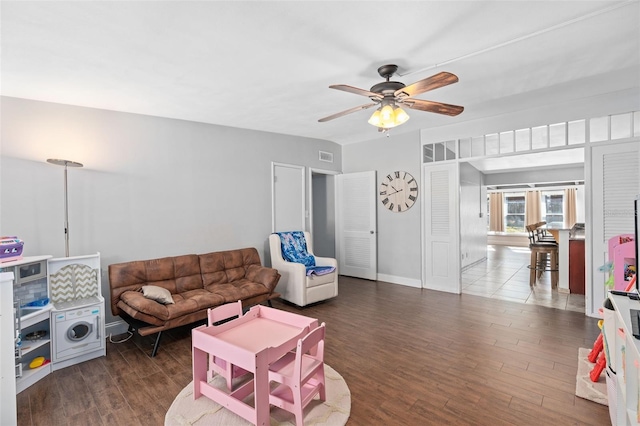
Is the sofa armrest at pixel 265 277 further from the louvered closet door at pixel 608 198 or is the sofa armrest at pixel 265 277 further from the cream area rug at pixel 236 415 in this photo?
the louvered closet door at pixel 608 198

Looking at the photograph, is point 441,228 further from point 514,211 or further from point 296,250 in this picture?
point 514,211

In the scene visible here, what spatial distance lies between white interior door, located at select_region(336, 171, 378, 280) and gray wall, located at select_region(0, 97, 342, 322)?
155cm

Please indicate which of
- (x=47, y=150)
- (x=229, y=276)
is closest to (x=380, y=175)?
(x=229, y=276)

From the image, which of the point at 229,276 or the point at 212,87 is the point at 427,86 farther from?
the point at 229,276

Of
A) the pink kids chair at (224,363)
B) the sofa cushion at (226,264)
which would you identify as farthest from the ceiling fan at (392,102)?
the sofa cushion at (226,264)

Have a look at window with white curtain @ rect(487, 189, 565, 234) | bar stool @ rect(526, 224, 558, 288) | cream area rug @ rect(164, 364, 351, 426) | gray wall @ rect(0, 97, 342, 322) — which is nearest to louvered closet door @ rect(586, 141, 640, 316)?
bar stool @ rect(526, 224, 558, 288)

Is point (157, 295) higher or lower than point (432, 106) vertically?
lower

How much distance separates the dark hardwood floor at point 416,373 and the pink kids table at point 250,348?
0.38m

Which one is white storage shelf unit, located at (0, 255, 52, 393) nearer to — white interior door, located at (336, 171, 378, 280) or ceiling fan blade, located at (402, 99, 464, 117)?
ceiling fan blade, located at (402, 99, 464, 117)

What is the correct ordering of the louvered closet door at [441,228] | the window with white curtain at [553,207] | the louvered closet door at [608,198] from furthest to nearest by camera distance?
the window with white curtain at [553,207] → the louvered closet door at [441,228] → the louvered closet door at [608,198]

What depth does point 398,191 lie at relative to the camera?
208 inches

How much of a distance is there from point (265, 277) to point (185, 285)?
936mm

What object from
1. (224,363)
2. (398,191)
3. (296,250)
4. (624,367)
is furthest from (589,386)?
(398,191)

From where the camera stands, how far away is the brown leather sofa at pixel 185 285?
2.88m
